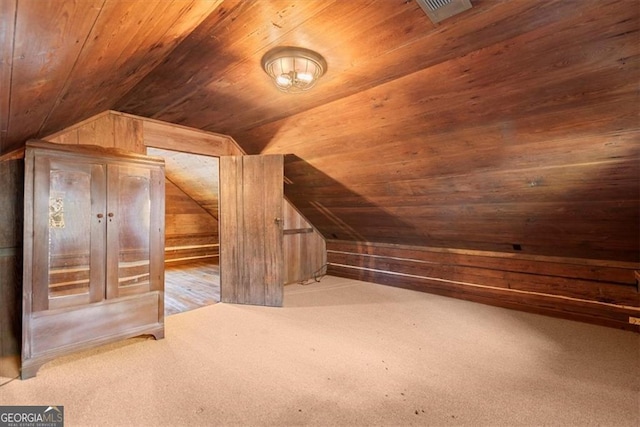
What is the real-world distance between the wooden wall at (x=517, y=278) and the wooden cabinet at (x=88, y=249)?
3080 millimetres

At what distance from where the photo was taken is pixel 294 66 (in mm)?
1842

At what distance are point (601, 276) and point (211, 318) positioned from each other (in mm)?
3945

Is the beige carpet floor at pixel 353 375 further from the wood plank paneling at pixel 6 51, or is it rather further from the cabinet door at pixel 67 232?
the wood plank paneling at pixel 6 51

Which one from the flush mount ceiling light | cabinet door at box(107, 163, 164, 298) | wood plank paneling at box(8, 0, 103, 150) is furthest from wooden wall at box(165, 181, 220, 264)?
the flush mount ceiling light

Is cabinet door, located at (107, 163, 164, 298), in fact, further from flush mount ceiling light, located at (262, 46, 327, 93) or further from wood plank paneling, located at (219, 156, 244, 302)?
flush mount ceiling light, located at (262, 46, 327, 93)

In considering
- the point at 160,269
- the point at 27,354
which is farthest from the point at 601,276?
the point at 27,354

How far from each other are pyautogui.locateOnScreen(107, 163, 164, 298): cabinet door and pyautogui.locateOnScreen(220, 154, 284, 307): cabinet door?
3.49ft

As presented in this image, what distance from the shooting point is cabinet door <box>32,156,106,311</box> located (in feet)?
6.65

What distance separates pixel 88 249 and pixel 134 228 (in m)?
0.34

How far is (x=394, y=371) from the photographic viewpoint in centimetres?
206

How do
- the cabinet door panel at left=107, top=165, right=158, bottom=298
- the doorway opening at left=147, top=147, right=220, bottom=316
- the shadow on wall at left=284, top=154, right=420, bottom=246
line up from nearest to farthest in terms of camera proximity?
the cabinet door panel at left=107, top=165, right=158, bottom=298 → the shadow on wall at left=284, top=154, right=420, bottom=246 → the doorway opening at left=147, top=147, right=220, bottom=316

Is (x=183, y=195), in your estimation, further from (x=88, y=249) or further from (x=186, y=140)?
(x=88, y=249)

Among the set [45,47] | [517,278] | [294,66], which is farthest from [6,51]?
[517,278]

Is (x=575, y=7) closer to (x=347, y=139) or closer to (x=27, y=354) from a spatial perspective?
(x=347, y=139)
